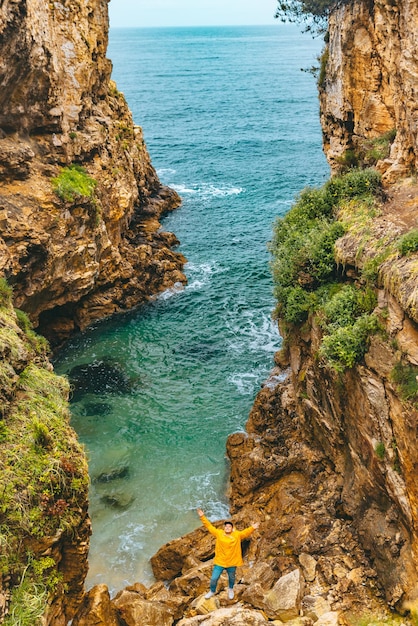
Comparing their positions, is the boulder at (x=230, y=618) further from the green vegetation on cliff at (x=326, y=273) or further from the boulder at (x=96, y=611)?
the green vegetation on cliff at (x=326, y=273)

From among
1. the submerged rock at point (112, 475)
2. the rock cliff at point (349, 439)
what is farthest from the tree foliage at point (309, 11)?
the submerged rock at point (112, 475)

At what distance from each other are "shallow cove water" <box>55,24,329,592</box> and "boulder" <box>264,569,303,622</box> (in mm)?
5835

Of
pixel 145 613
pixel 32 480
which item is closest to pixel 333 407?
pixel 145 613

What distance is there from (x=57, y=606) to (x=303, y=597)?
19.1ft

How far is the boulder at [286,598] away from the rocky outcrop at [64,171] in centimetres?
1506

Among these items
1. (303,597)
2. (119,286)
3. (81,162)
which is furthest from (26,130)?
(303,597)

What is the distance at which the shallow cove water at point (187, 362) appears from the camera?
64.6ft

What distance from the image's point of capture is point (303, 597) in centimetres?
1323

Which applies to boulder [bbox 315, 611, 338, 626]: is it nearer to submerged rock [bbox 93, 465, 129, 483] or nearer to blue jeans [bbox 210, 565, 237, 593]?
blue jeans [bbox 210, 565, 237, 593]

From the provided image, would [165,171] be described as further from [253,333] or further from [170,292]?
[253,333]

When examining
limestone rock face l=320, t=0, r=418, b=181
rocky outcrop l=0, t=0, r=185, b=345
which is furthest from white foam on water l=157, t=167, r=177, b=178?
limestone rock face l=320, t=0, r=418, b=181

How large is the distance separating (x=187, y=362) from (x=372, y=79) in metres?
15.3

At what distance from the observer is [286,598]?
12.8m

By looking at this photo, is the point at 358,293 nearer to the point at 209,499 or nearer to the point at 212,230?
the point at 209,499
